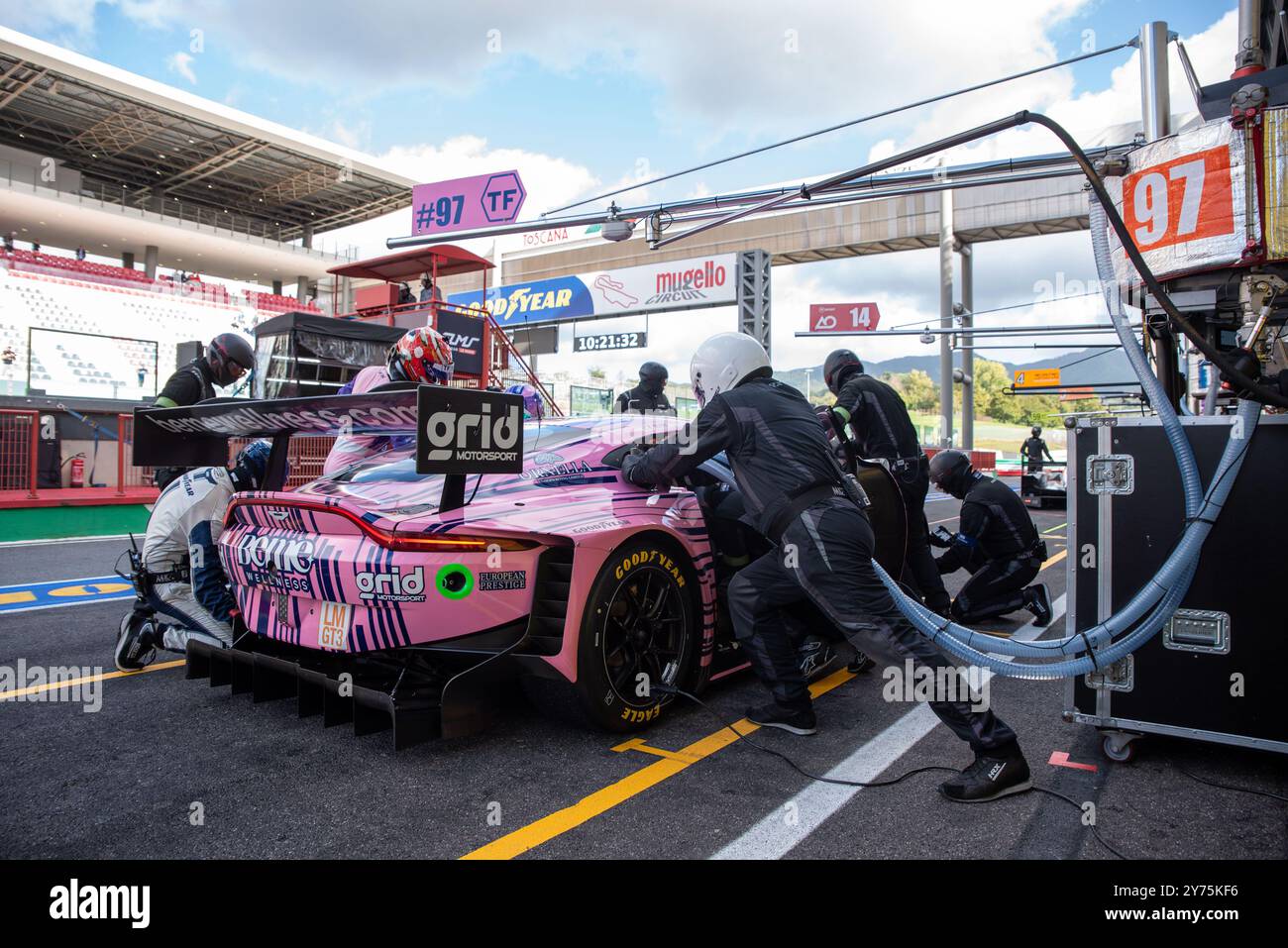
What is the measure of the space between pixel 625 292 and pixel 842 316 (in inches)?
402

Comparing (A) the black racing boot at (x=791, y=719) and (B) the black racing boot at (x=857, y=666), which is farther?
(B) the black racing boot at (x=857, y=666)

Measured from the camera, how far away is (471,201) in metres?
14.4

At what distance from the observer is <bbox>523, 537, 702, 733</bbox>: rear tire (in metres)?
2.89

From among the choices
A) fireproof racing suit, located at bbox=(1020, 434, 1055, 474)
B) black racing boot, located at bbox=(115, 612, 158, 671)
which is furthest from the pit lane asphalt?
fireproof racing suit, located at bbox=(1020, 434, 1055, 474)

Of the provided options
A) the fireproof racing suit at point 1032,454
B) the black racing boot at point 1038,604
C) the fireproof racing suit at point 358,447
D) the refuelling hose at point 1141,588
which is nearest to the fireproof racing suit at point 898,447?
the black racing boot at point 1038,604

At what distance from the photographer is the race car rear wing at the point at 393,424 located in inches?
96.7

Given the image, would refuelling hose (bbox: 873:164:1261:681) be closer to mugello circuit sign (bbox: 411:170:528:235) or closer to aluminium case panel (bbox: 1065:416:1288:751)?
aluminium case panel (bbox: 1065:416:1288:751)

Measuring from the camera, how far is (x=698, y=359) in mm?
3383

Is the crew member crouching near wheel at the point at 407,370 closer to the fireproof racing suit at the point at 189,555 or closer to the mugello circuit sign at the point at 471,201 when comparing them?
the fireproof racing suit at the point at 189,555

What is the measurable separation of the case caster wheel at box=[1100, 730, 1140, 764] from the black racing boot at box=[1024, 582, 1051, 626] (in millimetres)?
2557

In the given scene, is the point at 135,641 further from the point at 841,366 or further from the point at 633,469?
the point at 841,366

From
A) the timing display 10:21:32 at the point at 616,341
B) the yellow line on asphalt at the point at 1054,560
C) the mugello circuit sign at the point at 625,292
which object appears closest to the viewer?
the yellow line on asphalt at the point at 1054,560

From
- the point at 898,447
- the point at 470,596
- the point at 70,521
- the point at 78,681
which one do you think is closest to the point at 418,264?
the point at 70,521
